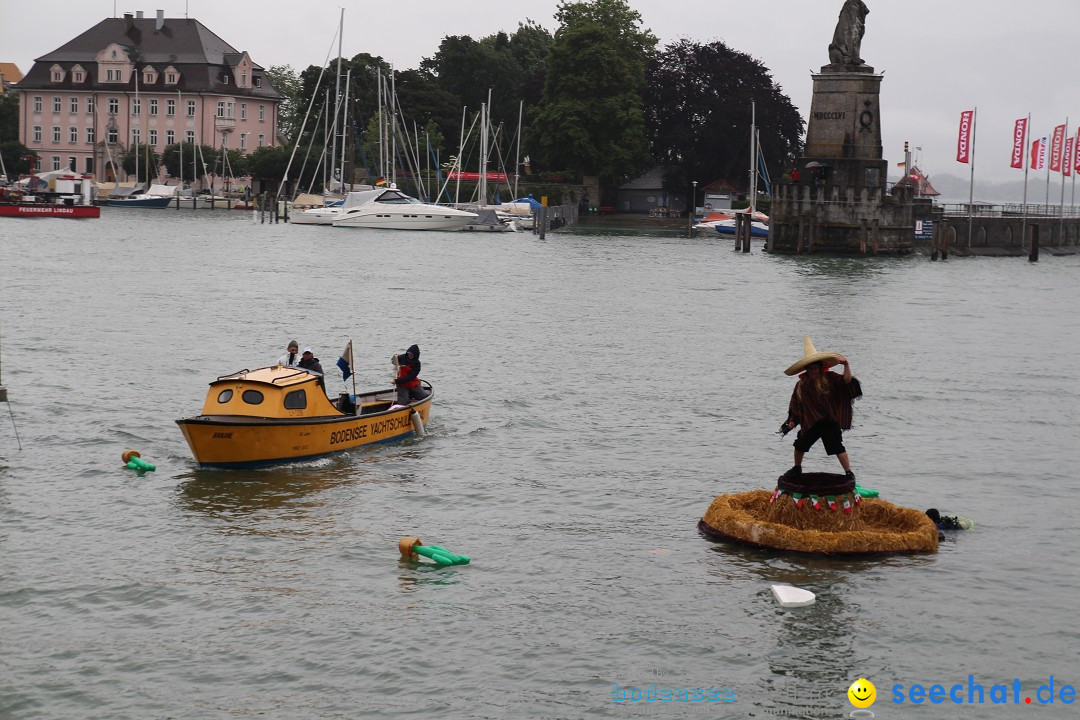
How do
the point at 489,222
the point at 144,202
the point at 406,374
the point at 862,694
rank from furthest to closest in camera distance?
the point at 144,202 → the point at 489,222 → the point at 406,374 → the point at 862,694

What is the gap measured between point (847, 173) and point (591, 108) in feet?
148

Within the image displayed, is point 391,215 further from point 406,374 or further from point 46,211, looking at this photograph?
point 406,374

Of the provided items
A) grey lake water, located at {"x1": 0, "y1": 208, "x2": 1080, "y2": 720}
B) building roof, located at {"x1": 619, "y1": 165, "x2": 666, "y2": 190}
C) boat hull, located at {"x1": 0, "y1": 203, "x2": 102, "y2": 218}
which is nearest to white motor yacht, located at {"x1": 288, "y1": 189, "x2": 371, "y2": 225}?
boat hull, located at {"x1": 0, "y1": 203, "x2": 102, "y2": 218}

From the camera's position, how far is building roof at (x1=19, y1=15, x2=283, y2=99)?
150000 millimetres

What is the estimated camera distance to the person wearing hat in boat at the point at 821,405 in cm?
1902

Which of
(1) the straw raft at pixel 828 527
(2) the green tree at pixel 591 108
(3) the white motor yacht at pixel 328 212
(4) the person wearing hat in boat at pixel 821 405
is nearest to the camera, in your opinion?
(4) the person wearing hat in boat at pixel 821 405

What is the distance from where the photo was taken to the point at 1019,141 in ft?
331

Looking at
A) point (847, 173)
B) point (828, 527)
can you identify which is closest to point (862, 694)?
point (828, 527)

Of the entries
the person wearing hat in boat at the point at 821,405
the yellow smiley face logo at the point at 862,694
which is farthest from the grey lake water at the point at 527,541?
the person wearing hat in boat at the point at 821,405

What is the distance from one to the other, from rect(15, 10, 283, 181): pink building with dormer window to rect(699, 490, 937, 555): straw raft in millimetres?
135988

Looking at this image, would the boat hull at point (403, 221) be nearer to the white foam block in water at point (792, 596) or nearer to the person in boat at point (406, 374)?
the person in boat at point (406, 374)

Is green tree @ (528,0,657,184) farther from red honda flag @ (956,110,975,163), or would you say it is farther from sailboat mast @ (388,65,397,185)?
red honda flag @ (956,110,975,163)

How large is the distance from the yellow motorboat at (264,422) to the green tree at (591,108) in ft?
340

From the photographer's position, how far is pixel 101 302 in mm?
52812
